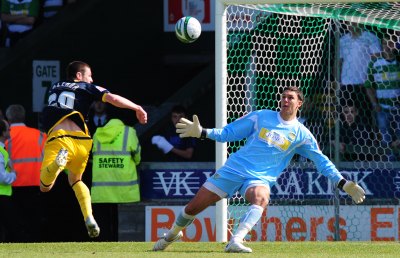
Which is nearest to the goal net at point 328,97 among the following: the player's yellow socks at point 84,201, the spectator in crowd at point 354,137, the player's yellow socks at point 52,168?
the spectator in crowd at point 354,137

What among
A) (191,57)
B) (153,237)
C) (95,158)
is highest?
(191,57)

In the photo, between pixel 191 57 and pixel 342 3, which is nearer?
pixel 342 3

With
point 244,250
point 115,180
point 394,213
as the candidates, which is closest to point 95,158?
point 115,180

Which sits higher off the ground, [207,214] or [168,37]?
[168,37]

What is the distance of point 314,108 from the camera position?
15.0 m

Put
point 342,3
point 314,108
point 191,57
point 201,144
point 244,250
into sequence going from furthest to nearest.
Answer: point 191,57, point 201,144, point 314,108, point 342,3, point 244,250

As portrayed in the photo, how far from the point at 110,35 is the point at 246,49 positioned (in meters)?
5.66

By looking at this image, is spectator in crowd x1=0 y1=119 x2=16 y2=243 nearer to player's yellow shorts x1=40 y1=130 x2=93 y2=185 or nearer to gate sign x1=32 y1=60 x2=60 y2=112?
gate sign x1=32 y1=60 x2=60 y2=112

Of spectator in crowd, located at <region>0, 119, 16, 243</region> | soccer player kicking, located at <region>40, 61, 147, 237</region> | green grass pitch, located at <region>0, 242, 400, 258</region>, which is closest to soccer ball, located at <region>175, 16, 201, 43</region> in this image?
soccer player kicking, located at <region>40, 61, 147, 237</region>

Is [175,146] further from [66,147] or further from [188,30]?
[66,147]

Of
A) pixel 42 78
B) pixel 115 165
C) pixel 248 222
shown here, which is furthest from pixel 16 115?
pixel 248 222

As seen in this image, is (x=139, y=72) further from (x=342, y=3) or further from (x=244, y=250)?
(x=244, y=250)

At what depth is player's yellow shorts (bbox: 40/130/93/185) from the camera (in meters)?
12.1

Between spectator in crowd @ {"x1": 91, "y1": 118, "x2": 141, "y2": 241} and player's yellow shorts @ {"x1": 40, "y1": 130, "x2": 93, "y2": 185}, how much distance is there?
3.05 meters
